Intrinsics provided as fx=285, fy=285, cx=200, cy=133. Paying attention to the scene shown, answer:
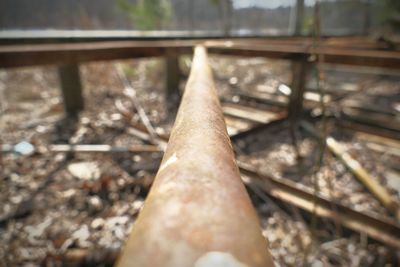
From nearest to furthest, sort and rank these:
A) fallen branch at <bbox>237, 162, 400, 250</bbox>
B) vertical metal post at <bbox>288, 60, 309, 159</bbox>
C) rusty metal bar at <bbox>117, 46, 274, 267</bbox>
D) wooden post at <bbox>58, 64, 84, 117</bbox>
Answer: rusty metal bar at <bbox>117, 46, 274, 267</bbox>
fallen branch at <bbox>237, 162, 400, 250</bbox>
vertical metal post at <bbox>288, 60, 309, 159</bbox>
wooden post at <bbox>58, 64, 84, 117</bbox>

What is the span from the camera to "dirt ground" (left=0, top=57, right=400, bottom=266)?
231 cm

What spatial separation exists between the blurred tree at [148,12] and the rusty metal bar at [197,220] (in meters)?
8.95

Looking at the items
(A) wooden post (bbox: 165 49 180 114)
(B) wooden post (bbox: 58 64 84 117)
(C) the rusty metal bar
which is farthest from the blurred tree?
(C) the rusty metal bar

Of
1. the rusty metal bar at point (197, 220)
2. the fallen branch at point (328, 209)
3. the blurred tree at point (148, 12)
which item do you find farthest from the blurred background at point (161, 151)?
the blurred tree at point (148, 12)

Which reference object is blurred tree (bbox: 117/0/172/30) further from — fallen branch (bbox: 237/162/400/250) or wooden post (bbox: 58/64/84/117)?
fallen branch (bbox: 237/162/400/250)

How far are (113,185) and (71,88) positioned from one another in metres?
2.39

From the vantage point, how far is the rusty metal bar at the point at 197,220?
0.25 meters

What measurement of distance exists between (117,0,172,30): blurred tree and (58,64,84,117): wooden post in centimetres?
452

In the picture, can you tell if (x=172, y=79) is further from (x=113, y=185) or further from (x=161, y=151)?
(x=113, y=185)

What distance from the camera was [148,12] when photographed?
9.15 metres

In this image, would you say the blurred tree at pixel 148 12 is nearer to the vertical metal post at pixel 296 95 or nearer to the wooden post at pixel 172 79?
the wooden post at pixel 172 79

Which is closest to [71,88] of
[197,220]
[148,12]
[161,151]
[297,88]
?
[161,151]

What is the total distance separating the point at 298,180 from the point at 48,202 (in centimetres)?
264

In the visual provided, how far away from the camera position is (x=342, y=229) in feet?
8.09
